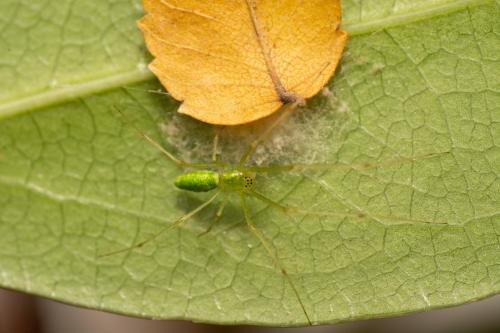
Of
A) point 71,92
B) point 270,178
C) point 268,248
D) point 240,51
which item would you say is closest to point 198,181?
point 270,178

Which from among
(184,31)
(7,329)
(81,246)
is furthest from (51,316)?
(184,31)

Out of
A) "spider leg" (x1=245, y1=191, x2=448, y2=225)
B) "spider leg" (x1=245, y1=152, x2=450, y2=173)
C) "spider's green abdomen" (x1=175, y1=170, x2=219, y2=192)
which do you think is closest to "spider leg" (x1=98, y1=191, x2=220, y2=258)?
"spider's green abdomen" (x1=175, y1=170, x2=219, y2=192)

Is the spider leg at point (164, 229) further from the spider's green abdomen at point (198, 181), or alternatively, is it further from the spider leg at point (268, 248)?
the spider leg at point (268, 248)

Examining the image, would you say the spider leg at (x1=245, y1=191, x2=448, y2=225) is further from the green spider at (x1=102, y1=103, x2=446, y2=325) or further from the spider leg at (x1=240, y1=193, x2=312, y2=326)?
the spider leg at (x1=240, y1=193, x2=312, y2=326)

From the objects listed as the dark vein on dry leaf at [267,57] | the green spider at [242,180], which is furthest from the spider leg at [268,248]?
the dark vein on dry leaf at [267,57]

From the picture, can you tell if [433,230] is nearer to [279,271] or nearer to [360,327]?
[279,271]
